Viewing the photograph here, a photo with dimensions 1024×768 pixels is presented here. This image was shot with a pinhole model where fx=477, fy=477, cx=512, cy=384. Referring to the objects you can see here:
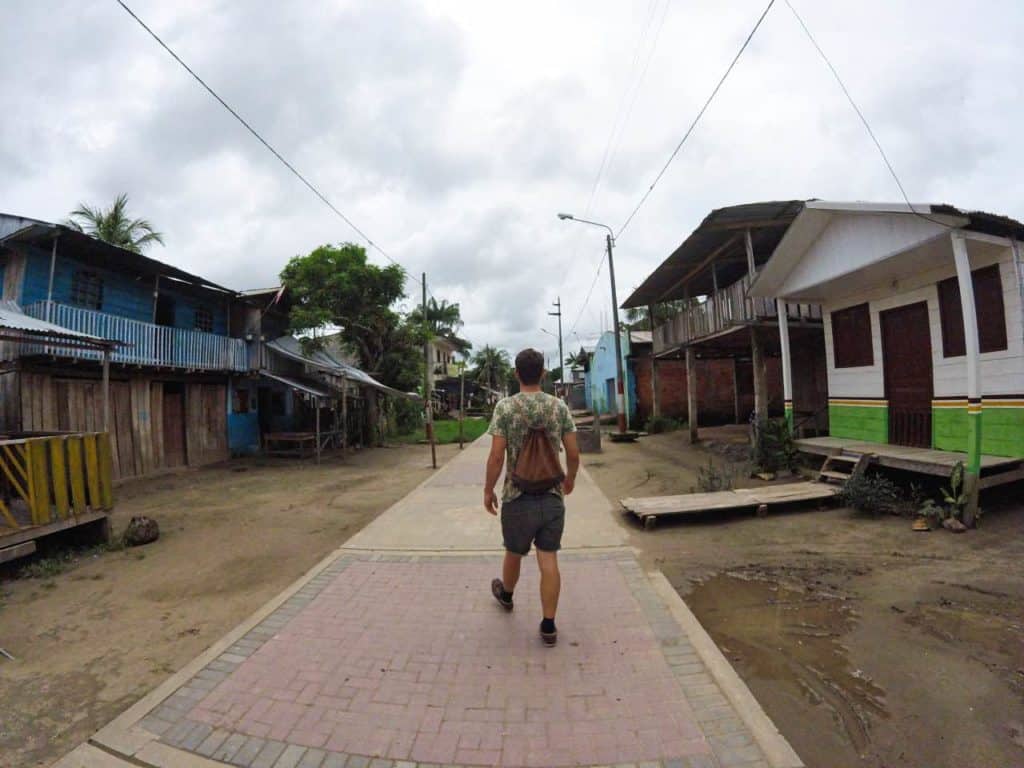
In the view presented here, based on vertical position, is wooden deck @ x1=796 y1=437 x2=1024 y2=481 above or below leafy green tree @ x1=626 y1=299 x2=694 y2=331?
below

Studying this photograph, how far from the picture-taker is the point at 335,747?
2.10 metres

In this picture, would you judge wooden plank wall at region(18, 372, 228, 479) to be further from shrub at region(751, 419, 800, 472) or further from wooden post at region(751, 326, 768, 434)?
wooden post at region(751, 326, 768, 434)

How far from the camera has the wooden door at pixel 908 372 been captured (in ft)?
23.5

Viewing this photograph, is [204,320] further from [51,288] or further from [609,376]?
[609,376]

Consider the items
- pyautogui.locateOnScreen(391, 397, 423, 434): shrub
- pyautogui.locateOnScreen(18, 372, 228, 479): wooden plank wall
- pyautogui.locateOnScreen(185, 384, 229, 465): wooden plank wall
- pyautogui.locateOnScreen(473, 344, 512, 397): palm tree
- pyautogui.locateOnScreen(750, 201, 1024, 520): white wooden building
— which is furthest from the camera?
pyautogui.locateOnScreen(473, 344, 512, 397): palm tree

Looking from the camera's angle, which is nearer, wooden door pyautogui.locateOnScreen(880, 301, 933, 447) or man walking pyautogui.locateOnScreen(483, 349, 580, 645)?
man walking pyautogui.locateOnScreen(483, 349, 580, 645)

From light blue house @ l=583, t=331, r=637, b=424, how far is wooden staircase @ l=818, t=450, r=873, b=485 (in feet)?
33.6

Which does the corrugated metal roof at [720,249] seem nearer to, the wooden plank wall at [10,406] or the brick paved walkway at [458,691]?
the brick paved walkway at [458,691]

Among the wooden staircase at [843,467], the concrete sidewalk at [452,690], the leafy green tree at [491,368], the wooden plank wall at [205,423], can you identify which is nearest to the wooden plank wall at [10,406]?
the wooden plank wall at [205,423]

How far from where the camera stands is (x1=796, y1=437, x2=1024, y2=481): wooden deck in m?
5.71

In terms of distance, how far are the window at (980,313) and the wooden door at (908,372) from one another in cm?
32

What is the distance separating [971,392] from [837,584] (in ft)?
11.2

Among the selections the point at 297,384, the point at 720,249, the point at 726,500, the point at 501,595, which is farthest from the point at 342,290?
the point at 501,595

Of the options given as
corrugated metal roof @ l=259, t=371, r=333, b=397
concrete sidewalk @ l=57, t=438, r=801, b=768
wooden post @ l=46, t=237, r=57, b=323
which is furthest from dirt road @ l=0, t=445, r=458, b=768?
corrugated metal roof @ l=259, t=371, r=333, b=397
